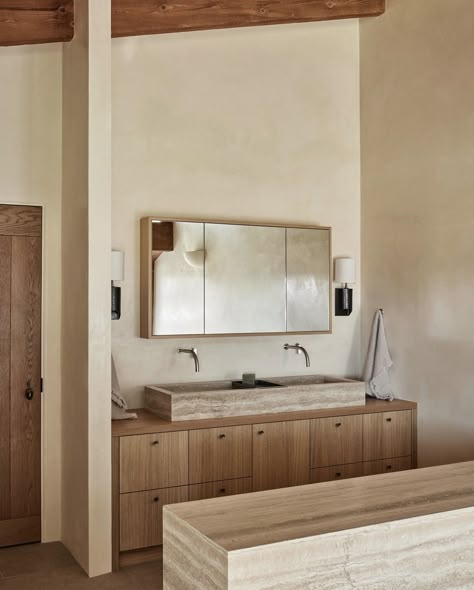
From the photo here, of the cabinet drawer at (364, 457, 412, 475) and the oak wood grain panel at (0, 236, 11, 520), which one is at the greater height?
the oak wood grain panel at (0, 236, 11, 520)

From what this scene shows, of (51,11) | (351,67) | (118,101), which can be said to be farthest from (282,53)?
(51,11)

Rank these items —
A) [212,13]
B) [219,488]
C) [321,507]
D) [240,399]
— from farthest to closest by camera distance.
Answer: [212,13] → [240,399] → [219,488] → [321,507]

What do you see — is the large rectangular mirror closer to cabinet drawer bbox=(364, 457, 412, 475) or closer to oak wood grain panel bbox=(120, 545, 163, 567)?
cabinet drawer bbox=(364, 457, 412, 475)

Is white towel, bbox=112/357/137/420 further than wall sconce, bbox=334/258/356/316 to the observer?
No

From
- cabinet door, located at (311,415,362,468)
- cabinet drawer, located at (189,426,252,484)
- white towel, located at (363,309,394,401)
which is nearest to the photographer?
cabinet drawer, located at (189,426,252,484)

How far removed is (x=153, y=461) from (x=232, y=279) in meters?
1.37

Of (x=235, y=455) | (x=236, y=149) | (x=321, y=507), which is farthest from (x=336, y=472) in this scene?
(x=321, y=507)

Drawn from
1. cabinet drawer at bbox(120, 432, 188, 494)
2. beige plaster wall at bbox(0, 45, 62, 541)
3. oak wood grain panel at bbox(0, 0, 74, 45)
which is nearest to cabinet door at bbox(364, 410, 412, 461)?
cabinet drawer at bbox(120, 432, 188, 494)

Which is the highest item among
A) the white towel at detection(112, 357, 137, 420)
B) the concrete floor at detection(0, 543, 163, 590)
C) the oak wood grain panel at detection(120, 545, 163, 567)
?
the white towel at detection(112, 357, 137, 420)

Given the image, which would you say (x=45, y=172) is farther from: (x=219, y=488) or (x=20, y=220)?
(x=219, y=488)

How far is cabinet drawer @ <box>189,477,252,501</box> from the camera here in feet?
13.0

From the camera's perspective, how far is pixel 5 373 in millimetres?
4199

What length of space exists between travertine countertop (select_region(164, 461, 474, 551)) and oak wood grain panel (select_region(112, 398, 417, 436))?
1802mm

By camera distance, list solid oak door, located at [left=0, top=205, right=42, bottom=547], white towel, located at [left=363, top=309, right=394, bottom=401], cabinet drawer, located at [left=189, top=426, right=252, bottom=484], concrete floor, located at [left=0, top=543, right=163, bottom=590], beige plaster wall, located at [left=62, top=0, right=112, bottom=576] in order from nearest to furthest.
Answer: concrete floor, located at [left=0, top=543, right=163, bottom=590]
beige plaster wall, located at [left=62, top=0, right=112, bottom=576]
cabinet drawer, located at [left=189, top=426, right=252, bottom=484]
solid oak door, located at [left=0, top=205, right=42, bottom=547]
white towel, located at [left=363, top=309, right=394, bottom=401]
